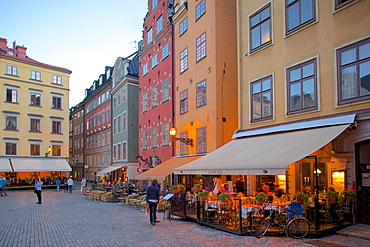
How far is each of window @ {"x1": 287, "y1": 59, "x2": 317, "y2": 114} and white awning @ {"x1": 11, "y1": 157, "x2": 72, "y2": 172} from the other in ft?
119

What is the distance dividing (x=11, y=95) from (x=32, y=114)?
3345 mm

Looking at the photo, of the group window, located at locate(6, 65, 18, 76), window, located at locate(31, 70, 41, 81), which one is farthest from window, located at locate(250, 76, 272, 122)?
window, located at locate(31, 70, 41, 81)

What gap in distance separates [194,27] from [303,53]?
1029cm

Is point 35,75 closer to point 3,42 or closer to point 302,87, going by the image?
point 3,42

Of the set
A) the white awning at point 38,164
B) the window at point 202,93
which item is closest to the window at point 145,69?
the window at point 202,93

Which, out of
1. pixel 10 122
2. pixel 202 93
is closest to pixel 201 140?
pixel 202 93

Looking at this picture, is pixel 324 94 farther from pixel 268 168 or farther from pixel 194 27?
A: pixel 194 27

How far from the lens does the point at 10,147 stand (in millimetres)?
42750

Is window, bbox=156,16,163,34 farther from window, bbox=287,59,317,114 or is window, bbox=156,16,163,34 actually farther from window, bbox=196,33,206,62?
window, bbox=287,59,317,114

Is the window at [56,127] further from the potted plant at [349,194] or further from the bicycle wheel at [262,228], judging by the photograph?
the potted plant at [349,194]

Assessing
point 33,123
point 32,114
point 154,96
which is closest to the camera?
point 154,96

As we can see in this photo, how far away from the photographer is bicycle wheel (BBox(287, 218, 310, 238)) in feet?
33.8

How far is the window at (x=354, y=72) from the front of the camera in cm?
1100

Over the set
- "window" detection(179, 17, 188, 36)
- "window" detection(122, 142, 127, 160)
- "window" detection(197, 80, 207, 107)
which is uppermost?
"window" detection(179, 17, 188, 36)
